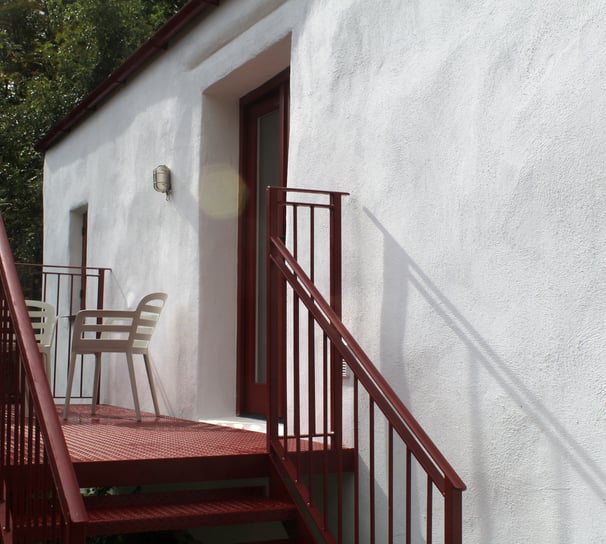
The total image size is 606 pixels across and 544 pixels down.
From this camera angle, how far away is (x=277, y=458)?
377 centimetres

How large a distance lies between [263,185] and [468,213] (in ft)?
8.46

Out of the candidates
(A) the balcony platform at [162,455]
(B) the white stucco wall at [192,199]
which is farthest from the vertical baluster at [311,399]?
(B) the white stucco wall at [192,199]

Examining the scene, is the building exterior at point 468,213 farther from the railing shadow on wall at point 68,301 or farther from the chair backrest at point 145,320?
the railing shadow on wall at point 68,301

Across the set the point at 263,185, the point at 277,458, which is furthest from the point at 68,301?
the point at 277,458

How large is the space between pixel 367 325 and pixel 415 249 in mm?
474

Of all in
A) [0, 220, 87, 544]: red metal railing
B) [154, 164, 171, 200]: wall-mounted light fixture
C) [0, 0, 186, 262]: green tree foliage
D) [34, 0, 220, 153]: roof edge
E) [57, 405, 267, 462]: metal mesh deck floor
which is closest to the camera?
[0, 220, 87, 544]: red metal railing

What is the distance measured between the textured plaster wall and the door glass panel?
1452mm

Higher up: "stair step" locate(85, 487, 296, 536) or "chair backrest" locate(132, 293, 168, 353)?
"chair backrest" locate(132, 293, 168, 353)

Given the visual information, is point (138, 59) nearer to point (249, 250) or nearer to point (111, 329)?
point (249, 250)

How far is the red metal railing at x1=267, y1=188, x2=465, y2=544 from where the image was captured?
10.9 ft

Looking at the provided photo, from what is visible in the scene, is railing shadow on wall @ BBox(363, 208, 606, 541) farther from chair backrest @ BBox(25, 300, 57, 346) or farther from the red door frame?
chair backrest @ BBox(25, 300, 57, 346)

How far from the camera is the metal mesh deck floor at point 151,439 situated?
378 centimetres

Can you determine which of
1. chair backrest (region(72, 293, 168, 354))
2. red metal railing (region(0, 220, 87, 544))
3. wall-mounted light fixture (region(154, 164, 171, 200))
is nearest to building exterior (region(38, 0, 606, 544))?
chair backrest (region(72, 293, 168, 354))

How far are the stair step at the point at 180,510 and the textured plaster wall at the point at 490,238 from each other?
762mm
